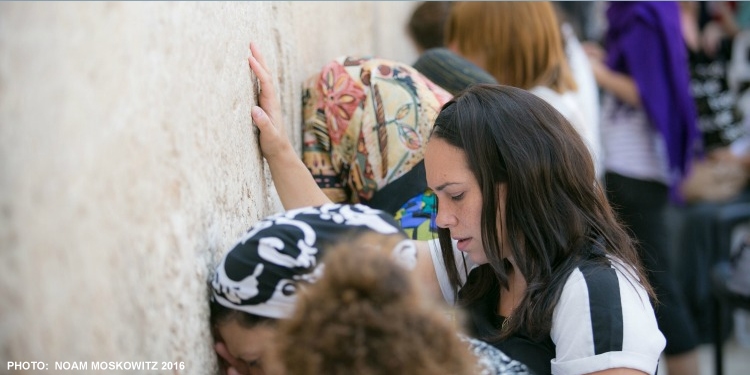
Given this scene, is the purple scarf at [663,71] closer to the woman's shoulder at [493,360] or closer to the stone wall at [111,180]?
the woman's shoulder at [493,360]

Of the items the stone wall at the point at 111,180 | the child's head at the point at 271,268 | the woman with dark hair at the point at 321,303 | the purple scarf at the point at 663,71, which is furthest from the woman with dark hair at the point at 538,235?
the purple scarf at the point at 663,71

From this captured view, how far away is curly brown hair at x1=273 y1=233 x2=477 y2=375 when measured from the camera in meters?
1.10

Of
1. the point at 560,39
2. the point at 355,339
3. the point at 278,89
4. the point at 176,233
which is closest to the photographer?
the point at 355,339

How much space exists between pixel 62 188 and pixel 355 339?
1.22 ft

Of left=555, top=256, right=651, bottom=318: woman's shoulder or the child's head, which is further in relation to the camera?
left=555, top=256, right=651, bottom=318: woman's shoulder

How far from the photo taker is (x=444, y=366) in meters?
1.13

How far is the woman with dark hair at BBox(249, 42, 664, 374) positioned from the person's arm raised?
0.04ft

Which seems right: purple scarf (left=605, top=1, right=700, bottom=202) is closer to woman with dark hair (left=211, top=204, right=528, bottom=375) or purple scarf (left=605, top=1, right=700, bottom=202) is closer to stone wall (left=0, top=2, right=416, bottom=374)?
woman with dark hair (left=211, top=204, right=528, bottom=375)

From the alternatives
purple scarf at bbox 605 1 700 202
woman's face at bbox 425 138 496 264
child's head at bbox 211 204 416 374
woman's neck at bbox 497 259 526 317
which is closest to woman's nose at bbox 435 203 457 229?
woman's face at bbox 425 138 496 264

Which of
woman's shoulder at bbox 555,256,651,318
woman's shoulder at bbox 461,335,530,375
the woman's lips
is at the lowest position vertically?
woman's shoulder at bbox 461,335,530,375

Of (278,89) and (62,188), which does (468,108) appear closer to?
(278,89)

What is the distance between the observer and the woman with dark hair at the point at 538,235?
1.57 metres

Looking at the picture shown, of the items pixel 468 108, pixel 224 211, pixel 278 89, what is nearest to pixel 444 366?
pixel 224 211

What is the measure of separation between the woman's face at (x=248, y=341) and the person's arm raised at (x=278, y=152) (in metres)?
0.53
